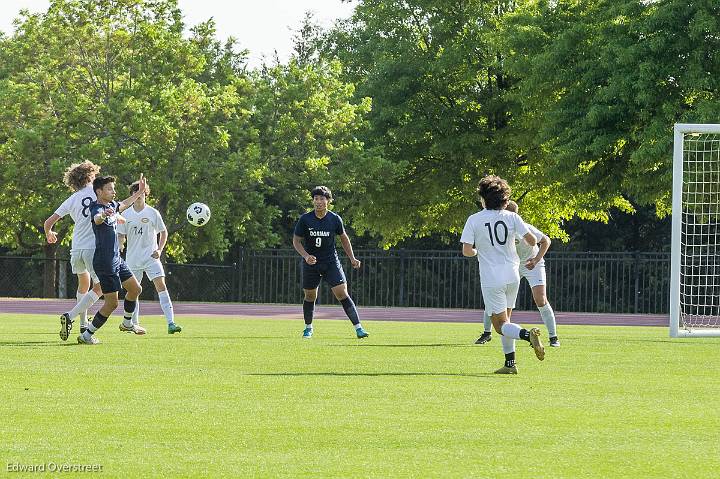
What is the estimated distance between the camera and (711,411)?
346 inches

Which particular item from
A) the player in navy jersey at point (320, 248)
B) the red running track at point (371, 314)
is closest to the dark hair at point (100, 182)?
the player in navy jersey at point (320, 248)

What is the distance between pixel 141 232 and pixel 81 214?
279cm

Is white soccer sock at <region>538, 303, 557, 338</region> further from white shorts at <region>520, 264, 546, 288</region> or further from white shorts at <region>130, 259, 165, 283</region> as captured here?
white shorts at <region>130, 259, 165, 283</region>

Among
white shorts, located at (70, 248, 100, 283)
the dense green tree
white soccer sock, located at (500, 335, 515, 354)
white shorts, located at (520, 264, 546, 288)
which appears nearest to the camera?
white soccer sock, located at (500, 335, 515, 354)

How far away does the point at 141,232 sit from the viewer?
18328 millimetres

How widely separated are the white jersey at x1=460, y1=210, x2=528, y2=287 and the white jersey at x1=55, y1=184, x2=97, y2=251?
215 inches

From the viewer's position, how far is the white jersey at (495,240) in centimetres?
1202

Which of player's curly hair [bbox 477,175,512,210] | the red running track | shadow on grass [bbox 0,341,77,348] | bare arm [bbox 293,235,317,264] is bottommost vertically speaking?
the red running track

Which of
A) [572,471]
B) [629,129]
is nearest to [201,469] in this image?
[572,471]

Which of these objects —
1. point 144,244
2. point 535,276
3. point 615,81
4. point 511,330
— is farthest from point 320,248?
point 615,81

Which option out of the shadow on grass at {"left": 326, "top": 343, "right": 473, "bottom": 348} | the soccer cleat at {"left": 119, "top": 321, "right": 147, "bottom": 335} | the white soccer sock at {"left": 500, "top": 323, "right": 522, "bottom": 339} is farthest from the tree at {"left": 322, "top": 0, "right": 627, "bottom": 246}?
the white soccer sock at {"left": 500, "top": 323, "right": 522, "bottom": 339}

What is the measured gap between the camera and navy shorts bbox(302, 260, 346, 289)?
1780cm

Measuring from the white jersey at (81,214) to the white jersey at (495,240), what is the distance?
5.46 metres

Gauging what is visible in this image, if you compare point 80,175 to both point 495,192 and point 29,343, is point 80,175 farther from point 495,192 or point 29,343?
point 495,192
